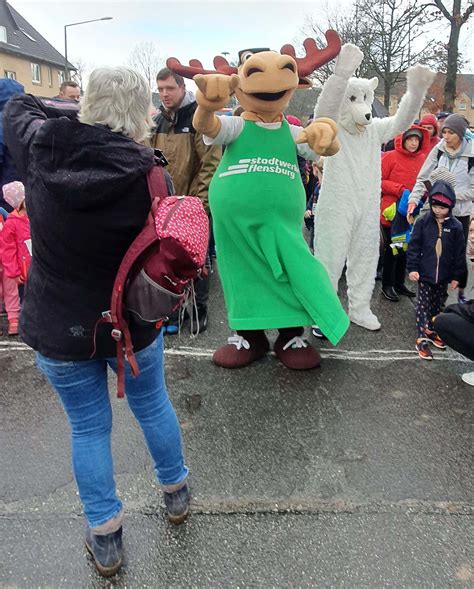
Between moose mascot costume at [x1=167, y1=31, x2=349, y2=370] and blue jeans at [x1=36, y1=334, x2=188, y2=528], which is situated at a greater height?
moose mascot costume at [x1=167, y1=31, x2=349, y2=370]

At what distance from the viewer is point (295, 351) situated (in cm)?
364

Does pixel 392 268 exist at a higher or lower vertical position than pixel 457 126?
lower

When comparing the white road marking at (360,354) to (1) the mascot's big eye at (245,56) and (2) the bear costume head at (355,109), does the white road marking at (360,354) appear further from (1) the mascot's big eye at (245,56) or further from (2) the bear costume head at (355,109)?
(1) the mascot's big eye at (245,56)

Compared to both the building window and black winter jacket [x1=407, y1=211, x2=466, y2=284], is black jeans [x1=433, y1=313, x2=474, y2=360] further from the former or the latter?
the building window

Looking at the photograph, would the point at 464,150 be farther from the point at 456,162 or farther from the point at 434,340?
the point at 434,340

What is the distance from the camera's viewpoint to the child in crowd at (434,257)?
157 inches

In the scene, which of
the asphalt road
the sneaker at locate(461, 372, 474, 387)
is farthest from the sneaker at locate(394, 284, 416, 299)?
the sneaker at locate(461, 372, 474, 387)

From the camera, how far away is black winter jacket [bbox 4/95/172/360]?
1.58 m

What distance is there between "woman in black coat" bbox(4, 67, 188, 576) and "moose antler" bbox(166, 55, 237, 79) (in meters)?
1.51

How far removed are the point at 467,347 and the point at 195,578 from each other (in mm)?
2192

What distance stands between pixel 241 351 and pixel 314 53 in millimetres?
2075

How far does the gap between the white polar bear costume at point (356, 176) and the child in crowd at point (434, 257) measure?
36 cm

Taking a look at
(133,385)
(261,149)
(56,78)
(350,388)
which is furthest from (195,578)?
(56,78)

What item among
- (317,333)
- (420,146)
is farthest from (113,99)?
(420,146)
